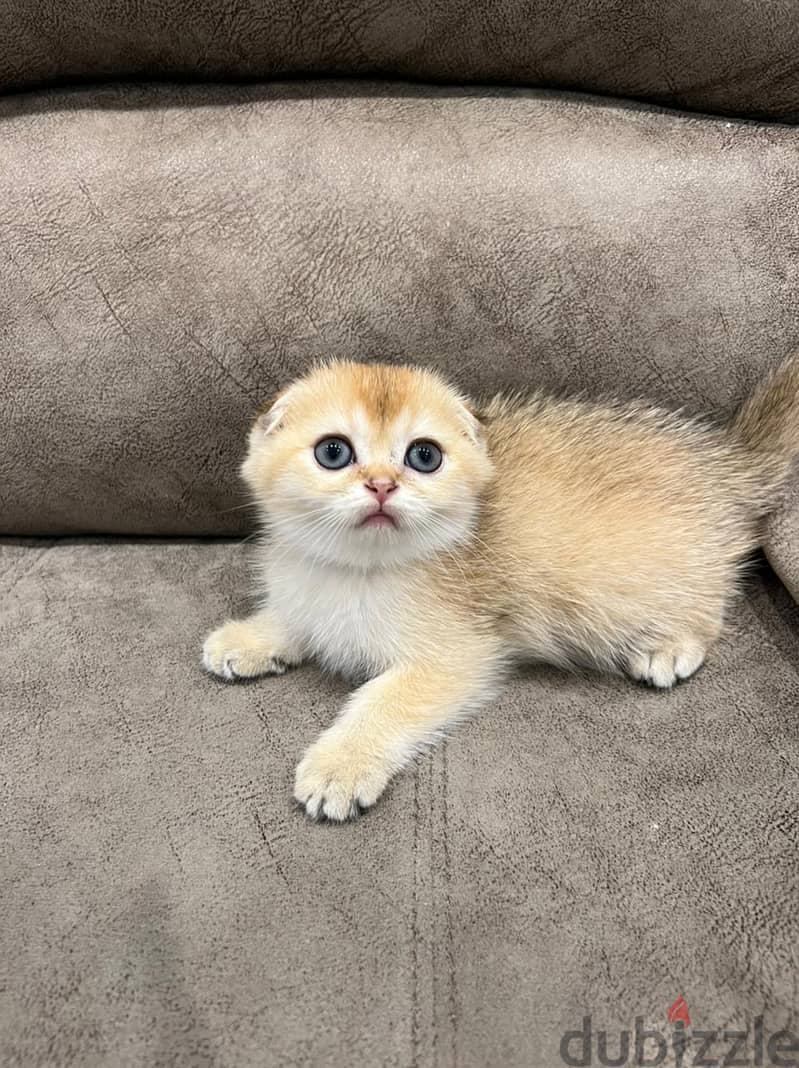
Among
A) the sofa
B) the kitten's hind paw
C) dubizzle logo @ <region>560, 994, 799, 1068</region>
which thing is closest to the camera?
dubizzle logo @ <region>560, 994, 799, 1068</region>

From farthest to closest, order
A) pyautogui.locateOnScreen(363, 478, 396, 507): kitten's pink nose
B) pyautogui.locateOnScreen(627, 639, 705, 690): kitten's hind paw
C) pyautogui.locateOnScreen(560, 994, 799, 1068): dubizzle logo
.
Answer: pyautogui.locateOnScreen(627, 639, 705, 690): kitten's hind paw, pyautogui.locateOnScreen(363, 478, 396, 507): kitten's pink nose, pyautogui.locateOnScreen(560, 994, 799, 1068): dubizzle logo

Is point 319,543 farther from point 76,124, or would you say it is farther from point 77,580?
point 76,124

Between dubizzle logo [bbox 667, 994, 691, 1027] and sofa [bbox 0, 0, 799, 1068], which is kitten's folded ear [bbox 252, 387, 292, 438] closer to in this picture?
sofa [bbox 0, 0, 799, 1068]

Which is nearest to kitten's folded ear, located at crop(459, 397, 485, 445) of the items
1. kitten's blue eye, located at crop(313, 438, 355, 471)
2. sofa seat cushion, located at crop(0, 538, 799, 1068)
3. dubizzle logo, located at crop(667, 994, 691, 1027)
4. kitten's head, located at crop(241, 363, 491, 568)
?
kitten's head, located at crop(241, 363, 491, 568)

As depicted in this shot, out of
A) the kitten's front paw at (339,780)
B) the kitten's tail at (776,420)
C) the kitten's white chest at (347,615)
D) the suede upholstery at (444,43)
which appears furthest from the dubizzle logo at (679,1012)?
the suede upholstery at (444,43)

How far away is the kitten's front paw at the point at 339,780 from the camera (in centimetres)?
78

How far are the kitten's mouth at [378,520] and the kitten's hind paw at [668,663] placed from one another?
0.35 m

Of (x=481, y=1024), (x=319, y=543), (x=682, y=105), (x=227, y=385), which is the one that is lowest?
(x=481, y=1024)

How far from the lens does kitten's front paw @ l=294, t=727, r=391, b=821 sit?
0.78 metres

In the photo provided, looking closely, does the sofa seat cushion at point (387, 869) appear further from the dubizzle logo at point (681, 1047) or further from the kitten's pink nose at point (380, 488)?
the kitten's pink nose at point (380, 488)

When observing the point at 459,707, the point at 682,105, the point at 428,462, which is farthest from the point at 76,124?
the point at 459,707

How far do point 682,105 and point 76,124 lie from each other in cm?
77

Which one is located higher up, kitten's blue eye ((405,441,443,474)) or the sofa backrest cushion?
the sofa backrest cushion

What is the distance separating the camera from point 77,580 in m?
1.14
